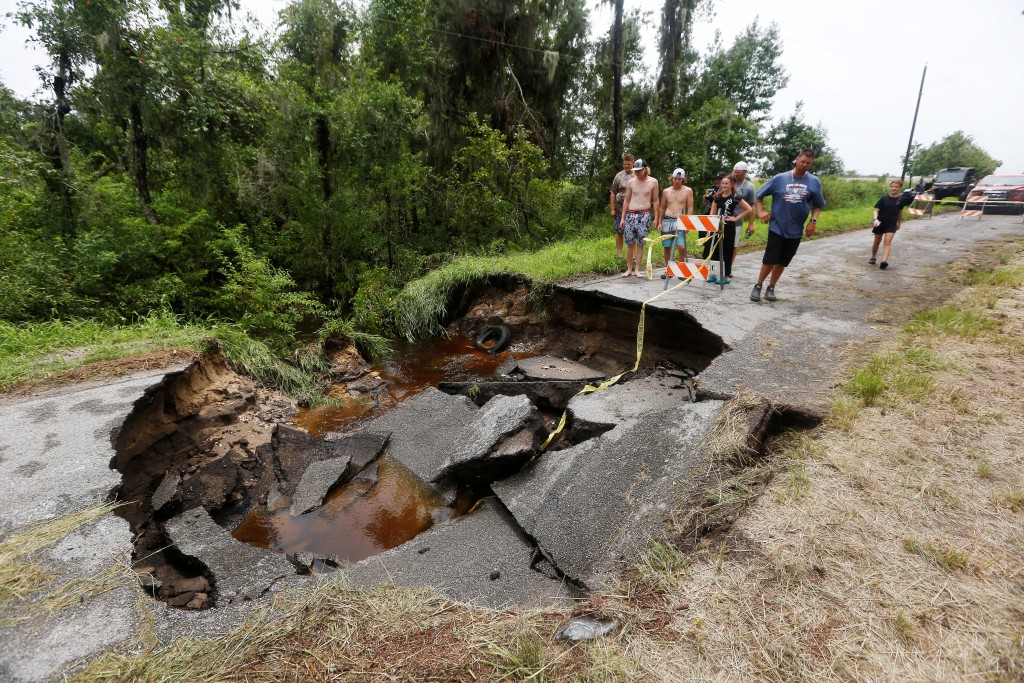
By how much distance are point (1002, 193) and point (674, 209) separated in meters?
17.7

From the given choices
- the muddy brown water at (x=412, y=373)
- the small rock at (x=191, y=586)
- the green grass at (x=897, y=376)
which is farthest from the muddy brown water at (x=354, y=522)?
the green grass at (x=897, y=376)

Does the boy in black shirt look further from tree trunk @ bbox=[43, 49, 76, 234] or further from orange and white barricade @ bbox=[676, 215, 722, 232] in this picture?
tree trunk @ bbox=[43, 49, 76, 234]

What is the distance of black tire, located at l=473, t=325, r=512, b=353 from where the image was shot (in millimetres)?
7863

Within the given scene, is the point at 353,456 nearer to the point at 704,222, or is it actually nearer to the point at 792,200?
the point at 704,222

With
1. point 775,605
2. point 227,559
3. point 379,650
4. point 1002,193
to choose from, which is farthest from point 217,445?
point 1002,193

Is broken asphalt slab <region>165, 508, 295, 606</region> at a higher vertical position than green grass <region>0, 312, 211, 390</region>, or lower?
lower

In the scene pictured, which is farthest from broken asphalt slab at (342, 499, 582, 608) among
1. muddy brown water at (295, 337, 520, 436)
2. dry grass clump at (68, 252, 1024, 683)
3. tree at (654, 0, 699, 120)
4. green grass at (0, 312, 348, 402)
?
tree at (654, 0, 699, 120)

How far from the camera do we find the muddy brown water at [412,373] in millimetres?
5924

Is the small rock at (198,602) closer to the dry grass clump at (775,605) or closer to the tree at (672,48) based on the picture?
the dry grass clump at (775,605)

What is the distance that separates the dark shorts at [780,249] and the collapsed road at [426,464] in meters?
0.59

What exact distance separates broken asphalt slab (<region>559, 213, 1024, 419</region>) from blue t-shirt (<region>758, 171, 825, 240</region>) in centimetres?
103

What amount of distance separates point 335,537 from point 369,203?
32.9 ft

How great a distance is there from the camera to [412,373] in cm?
739

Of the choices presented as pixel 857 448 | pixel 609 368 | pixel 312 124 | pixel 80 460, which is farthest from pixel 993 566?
pixel 312 124
